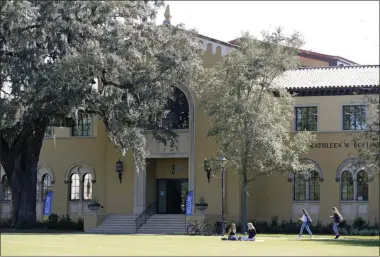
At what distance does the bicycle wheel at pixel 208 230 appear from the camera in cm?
4509

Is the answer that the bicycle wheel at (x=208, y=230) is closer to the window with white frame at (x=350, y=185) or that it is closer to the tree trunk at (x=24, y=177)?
the window with white frame at (x=350, y=185)

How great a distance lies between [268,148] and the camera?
145 ft

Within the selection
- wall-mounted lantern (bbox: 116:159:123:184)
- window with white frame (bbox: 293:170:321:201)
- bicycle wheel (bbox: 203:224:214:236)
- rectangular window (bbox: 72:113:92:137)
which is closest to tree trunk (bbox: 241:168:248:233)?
bicycle wheel (bbox: 203:224:214:236)

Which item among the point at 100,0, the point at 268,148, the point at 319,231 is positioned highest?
the point at 100,0

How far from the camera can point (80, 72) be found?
4141 centimetres

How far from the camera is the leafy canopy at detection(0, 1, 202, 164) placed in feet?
133

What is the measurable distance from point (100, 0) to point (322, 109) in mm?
15445

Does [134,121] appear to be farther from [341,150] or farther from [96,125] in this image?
[341,150]

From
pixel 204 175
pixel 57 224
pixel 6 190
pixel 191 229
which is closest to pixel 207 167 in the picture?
pixel 204 175

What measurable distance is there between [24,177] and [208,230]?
34.0ft

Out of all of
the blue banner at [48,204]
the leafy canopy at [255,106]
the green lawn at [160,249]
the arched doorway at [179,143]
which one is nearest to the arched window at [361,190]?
the leafy canopy at [255,106]

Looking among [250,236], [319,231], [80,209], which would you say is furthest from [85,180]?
[250,236]

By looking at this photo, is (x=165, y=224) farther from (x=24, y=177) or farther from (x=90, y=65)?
(x=90, y=65)

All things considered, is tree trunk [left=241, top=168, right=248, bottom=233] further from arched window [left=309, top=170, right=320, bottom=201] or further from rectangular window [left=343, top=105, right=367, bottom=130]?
rectangular window [left=343, top=105, right=367, bottom=130]
